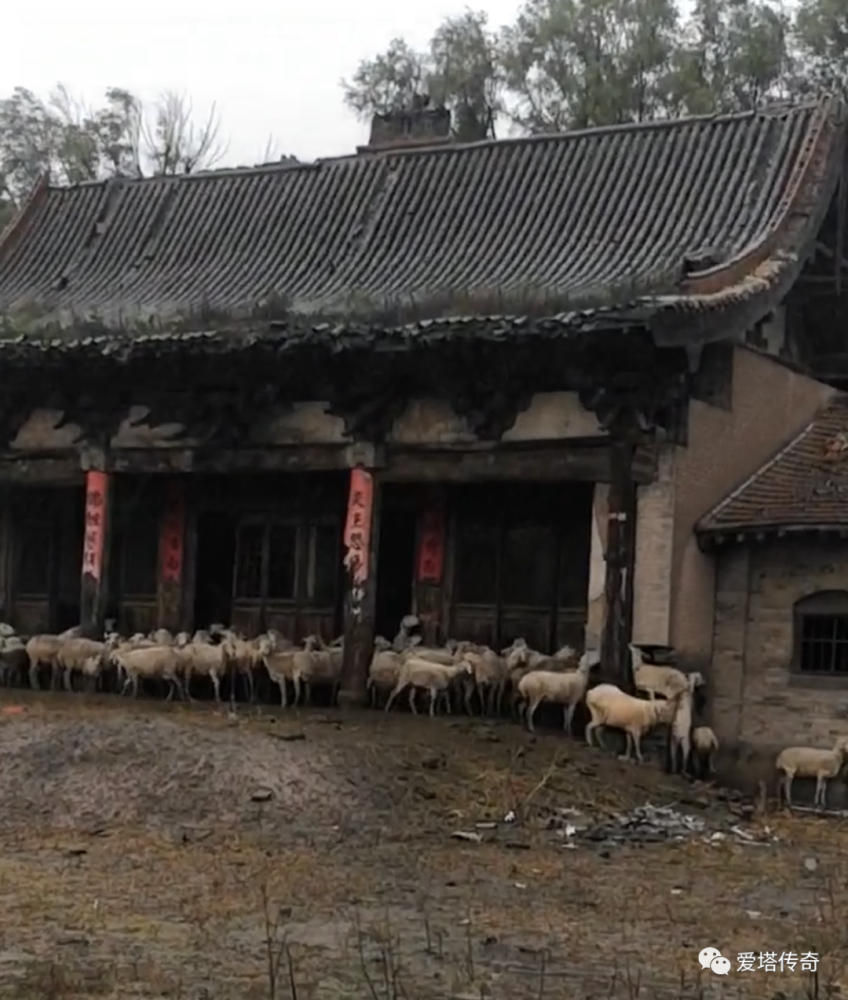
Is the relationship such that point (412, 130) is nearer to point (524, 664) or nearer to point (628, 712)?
point (524, 664)

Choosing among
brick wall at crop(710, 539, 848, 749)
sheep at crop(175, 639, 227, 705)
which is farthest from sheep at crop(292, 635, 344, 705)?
brick wall at crop(710, 539, 848, 749)

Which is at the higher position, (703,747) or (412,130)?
(412,130)

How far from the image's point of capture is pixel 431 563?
21.1 metres

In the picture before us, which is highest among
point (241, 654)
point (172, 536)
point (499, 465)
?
point (499, 465)

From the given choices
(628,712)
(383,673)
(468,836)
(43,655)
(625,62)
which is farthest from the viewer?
(625,62)

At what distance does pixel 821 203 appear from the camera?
2042 cm

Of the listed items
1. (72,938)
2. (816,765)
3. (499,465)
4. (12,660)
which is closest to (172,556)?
(12,660)

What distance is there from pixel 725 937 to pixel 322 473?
1299 centimetres

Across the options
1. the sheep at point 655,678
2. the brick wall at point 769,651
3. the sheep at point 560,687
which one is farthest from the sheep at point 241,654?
the brick wall at point 769,651

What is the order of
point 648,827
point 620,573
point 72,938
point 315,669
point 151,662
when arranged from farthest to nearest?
point 151,662, point 315,669, point 620,573, point 648,827, point 72,938

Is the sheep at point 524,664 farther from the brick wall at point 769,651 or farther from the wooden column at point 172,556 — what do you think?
the wooden column at point 172,556

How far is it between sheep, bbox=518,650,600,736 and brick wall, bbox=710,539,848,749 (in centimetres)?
186

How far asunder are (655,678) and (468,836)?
4.87 meters

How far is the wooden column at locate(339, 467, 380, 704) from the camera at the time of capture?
Answer: 19531 millimetres
